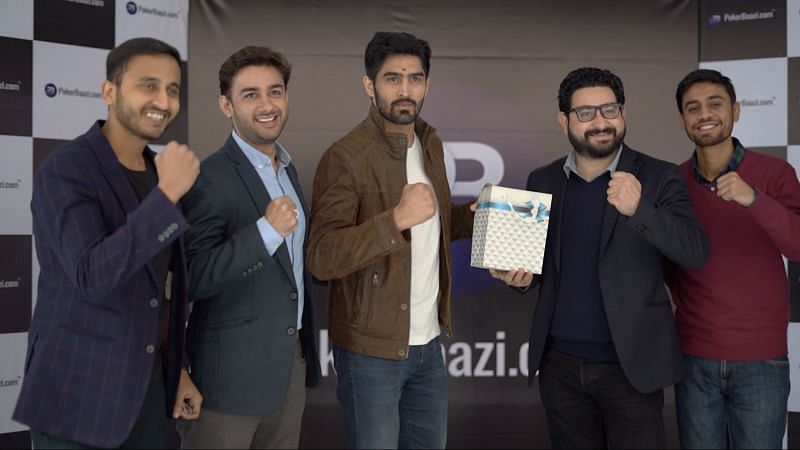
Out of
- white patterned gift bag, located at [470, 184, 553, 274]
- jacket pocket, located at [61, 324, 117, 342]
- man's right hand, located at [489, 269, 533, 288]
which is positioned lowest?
jacket pocket, located at [61, 324, 117, 342]

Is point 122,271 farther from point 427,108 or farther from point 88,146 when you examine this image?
point 427,108

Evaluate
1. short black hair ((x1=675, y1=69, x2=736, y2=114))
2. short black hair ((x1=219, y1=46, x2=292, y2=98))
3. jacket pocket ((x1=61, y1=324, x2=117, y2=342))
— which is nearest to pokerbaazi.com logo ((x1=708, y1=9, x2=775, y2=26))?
short black hair ((x1=675, y1=69, x2=736, y2=114))

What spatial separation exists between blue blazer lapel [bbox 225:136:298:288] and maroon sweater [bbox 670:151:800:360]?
1516 millimetres

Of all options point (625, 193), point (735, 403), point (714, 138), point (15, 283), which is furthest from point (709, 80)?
point (15, 283)

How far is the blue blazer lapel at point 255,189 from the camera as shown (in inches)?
89.1

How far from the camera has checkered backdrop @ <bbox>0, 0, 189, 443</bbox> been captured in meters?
3.54

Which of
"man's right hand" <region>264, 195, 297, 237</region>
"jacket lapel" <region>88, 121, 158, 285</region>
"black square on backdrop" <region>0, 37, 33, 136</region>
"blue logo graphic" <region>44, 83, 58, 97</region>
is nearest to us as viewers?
"jacket lapel" <region>88, 121, 158, 285</region>

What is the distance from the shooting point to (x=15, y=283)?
3564mm

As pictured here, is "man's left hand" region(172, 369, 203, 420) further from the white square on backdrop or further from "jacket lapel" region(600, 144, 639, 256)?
the white square on backdrop

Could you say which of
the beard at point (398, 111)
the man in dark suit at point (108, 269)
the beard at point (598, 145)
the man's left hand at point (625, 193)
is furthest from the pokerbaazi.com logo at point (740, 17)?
the man in dark suit at point (108, 269)

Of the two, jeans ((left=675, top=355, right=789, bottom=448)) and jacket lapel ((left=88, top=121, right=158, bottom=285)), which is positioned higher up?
jacket lapel ((left=88, top=121, right=158, bottom=285))

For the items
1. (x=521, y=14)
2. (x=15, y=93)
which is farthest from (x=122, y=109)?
(x=521, y=14)

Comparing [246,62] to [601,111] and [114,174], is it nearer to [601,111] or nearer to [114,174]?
[114,174]

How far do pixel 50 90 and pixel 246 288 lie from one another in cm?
215
